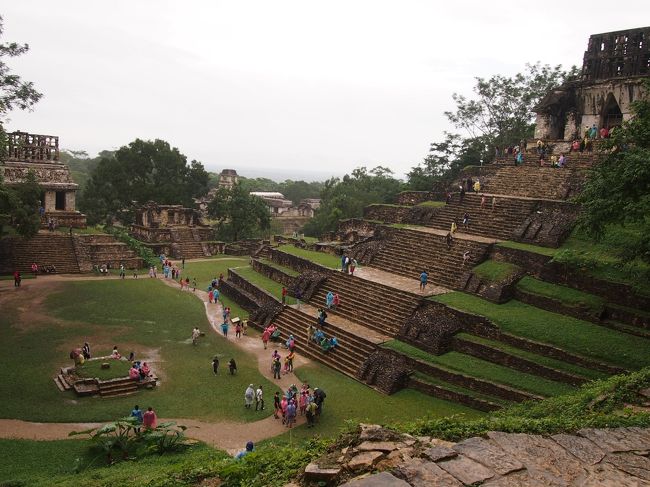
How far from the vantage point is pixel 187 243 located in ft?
126

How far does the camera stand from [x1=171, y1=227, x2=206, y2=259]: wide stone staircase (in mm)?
37594

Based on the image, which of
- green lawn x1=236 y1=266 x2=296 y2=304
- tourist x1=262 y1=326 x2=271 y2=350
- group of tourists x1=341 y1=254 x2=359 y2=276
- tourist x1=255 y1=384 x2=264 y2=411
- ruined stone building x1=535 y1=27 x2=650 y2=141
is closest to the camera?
tourist x1=255 y1=384 x2=264 y2=411

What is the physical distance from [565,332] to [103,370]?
13199mm

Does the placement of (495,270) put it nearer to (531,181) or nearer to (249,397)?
(531,181)

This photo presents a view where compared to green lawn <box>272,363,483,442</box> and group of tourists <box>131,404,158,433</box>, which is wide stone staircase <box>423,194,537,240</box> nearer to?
green lawn <box>272,363,483,442</box>

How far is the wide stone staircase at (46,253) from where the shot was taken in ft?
94.1

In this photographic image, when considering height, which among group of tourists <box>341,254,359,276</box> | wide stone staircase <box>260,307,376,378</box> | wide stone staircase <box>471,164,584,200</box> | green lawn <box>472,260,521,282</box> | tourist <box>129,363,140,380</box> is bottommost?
tourist <box>129,363,140,380</box>

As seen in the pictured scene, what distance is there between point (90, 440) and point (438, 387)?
8612mm

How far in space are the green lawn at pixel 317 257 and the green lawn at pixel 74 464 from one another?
1338cm

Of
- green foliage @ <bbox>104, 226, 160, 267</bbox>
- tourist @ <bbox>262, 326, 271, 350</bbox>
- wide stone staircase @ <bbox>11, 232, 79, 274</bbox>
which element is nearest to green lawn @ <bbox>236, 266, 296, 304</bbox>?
tourist @ <bbox>262, 326, 271, 350</bbox>

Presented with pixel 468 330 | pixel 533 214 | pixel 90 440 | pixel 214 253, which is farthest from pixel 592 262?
pixel 214 253

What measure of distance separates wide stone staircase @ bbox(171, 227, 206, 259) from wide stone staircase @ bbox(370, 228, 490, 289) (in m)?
18.1

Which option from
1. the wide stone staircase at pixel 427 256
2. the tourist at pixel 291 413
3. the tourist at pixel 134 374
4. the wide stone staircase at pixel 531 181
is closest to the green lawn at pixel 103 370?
the tourist at pixel 134 374

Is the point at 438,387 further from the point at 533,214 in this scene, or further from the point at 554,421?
the point at 533,214
